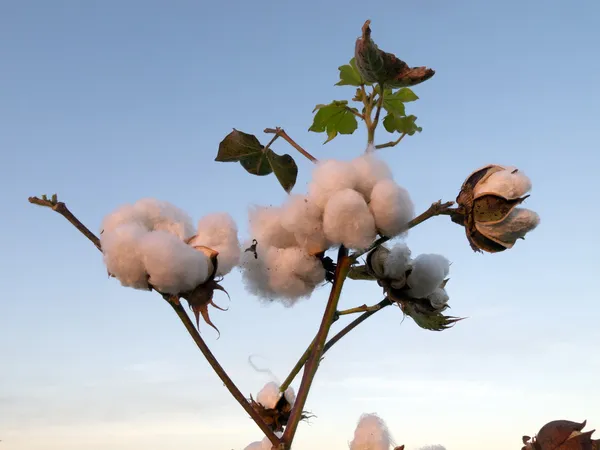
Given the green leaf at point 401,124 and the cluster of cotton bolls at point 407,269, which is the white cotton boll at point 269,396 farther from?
the green leaf at point 401,124

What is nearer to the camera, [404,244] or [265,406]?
[404,244]

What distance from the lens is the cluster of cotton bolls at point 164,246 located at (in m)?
1.72

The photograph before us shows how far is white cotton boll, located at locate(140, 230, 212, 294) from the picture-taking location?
1697mm

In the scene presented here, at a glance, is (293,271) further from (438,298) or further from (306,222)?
(438,298)

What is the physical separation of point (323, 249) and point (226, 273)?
0.31 m

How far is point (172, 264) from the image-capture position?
1688mm

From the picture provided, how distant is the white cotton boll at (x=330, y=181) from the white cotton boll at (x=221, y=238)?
0.26 meters

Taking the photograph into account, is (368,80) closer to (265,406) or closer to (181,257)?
(181,257)

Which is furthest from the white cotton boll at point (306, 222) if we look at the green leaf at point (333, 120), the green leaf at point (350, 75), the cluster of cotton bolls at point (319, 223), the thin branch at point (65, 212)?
the green leaf at point (350, 75)

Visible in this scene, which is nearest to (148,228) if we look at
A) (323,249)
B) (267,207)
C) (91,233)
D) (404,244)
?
(91,233)

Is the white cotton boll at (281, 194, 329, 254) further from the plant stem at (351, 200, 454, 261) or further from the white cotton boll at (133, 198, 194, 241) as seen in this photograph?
the white cotton boll at (133, 198, 194, 241)

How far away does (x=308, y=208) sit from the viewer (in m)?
1.95

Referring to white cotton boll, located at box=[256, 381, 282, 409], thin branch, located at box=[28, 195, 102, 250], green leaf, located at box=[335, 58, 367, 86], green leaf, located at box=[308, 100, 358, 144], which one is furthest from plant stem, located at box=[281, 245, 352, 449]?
green leaf, located at box=[335, 58, 367, 86]

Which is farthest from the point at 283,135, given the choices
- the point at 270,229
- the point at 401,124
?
the point at 401,124
